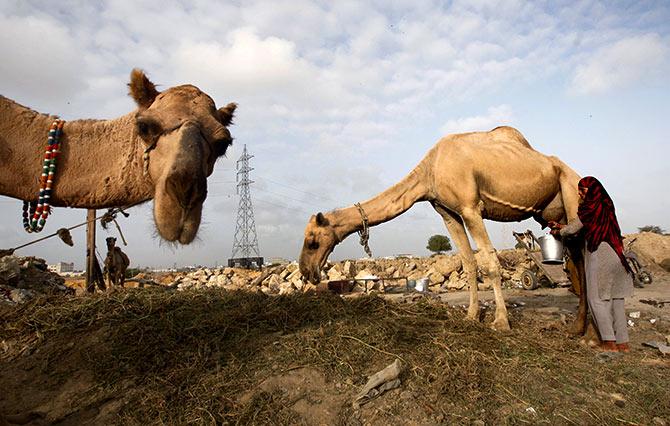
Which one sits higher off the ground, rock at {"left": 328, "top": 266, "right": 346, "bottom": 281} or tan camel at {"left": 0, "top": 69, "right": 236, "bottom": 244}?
tan camel at {"left": 0, "top": 69, "right": 236, "bottom": 244}

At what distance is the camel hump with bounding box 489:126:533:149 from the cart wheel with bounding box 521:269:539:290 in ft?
28.6

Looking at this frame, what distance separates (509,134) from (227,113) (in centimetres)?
563

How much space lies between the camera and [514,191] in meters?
6.68

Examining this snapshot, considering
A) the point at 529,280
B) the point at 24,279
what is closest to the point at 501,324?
the point at 529,280

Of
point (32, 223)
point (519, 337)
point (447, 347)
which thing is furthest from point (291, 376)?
point (519, 337)

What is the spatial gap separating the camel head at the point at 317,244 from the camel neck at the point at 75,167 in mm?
5290

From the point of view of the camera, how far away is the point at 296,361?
3975 mm

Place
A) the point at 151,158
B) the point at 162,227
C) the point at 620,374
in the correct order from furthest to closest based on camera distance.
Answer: the point at 620,374 < the point at 151,158 < the point at 162,227

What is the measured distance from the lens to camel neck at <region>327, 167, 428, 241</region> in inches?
299

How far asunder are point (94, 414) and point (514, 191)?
6.19m

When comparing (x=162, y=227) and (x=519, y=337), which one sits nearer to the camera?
(x=162, y=227)

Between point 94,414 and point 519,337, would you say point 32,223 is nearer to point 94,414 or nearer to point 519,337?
point 94,414

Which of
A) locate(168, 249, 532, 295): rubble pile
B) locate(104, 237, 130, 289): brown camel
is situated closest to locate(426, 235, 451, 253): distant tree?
locate(168, 249, 532, 295): rubble pile

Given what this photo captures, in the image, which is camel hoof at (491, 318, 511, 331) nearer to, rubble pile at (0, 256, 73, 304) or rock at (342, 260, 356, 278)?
rubble pile at (0, 256, 73, 304)
